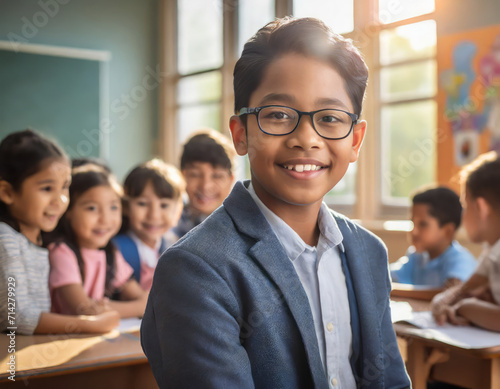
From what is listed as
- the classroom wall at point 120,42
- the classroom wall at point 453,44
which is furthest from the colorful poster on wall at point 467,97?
the classroom wall at point 120,42

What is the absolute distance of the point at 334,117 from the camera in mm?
1043

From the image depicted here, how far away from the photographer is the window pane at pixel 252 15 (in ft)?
21.5

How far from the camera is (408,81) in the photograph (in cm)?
511

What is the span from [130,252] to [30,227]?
70 cm

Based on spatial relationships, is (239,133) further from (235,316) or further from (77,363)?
(77,363)

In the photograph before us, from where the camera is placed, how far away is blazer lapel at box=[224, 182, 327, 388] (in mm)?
985

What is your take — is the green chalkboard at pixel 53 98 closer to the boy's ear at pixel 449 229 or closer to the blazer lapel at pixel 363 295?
the boy's ear at pixel 449 229

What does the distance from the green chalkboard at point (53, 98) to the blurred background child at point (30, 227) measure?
16.6ft

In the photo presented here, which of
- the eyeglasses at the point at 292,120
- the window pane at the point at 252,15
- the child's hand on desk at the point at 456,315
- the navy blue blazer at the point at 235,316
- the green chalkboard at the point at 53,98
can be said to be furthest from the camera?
the green chalkboard at the point at 53,98

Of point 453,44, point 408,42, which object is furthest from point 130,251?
point 408,42

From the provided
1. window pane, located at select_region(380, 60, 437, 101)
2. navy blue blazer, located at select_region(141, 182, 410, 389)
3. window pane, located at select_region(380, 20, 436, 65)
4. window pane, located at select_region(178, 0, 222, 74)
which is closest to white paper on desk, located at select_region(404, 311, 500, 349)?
navy blue blazer, located at select_region(141, 182, 410, 389)

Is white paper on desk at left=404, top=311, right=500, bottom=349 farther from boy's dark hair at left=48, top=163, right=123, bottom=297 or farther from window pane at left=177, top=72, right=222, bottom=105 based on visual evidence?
window pane at left=177, top=72, right=222, bottom=105

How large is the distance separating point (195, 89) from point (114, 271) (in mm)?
5486

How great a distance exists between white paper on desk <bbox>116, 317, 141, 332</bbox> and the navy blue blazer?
3.20 ft
